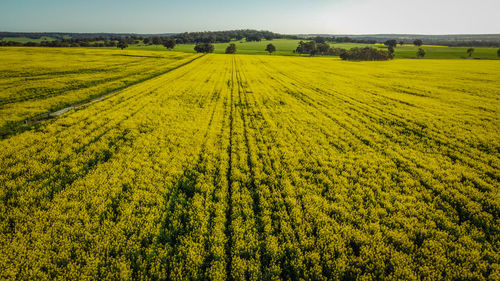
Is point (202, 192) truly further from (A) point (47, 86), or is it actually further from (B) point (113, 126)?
(A) point (47, 86)

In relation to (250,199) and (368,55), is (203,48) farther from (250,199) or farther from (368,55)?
(250,199)

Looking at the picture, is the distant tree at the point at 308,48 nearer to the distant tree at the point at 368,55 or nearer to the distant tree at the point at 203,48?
the distant tree at the point at 368,55

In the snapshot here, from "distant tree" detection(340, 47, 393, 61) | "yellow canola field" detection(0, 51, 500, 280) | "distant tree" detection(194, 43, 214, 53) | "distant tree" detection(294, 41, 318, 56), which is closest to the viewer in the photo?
"yellow canola field" detection(0, 51, 500, 280)

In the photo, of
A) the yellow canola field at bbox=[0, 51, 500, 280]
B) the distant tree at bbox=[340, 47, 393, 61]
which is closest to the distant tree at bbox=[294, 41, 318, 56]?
the distant tree at bbox=[340, 47, 393, 61]

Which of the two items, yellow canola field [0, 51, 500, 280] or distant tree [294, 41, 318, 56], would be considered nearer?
yellow canola field [0, 51, 500, 280]

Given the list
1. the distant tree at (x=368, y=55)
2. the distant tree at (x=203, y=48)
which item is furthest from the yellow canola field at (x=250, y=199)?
the distant tree at (x=203, y=48)

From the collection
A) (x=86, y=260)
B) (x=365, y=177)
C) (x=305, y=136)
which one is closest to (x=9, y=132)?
(x=86, y=260)

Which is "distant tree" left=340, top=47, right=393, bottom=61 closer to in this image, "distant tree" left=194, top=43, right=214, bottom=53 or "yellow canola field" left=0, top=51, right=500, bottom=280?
"distant tree" left=194, top=43, right=214, bottom=53

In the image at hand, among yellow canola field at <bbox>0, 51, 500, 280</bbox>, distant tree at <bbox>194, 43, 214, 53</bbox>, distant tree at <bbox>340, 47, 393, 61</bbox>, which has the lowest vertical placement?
yellow canola field at <bbox>0, 51, 500, 280</bbox>

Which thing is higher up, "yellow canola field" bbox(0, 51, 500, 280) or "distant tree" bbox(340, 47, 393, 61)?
"distant tree" bbox(340, 47, 393, 61)
